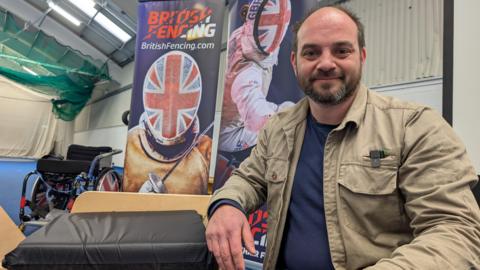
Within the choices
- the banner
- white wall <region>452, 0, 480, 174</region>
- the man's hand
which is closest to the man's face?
the man's hand

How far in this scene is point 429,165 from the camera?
2.37ft

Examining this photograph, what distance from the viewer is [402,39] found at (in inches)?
108

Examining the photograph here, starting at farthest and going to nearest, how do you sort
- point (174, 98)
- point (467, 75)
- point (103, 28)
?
point (103, 28), point (174, 98), point (467, 75)

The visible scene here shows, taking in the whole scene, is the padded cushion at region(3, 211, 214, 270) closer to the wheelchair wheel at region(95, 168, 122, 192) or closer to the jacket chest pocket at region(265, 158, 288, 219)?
the jacket chest pocket at region(265, 158, 288, 219)

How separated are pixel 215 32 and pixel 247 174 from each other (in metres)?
1.66

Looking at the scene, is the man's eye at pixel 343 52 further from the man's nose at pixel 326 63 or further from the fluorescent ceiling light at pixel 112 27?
the fluorescent ceiling light at pixel 112 27

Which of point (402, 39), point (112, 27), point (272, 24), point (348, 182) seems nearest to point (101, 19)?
point (112, 27)

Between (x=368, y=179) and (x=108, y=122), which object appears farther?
(x=108, y=122)

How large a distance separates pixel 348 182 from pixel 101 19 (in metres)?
7.39

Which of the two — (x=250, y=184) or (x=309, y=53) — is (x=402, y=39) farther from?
(x=250, y=184)

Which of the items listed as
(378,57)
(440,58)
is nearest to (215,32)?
(378,57)

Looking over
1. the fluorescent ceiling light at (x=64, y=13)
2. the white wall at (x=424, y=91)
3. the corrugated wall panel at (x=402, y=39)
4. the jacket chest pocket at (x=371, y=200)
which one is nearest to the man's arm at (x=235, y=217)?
the jacket chest pocket at (x=371, y=200)

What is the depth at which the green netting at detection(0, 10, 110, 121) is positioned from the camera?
23.3 feet

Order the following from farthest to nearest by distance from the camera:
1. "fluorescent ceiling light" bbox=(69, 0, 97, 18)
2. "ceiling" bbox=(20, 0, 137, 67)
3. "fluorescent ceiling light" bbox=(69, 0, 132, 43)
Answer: "fluorescent ceiling light" bbox=(69, 0, 132, 43) → "fluorescent ceiling light" bbox=(69, 0, 97, 18) → "ceiling" bbox=(20, 0, 137, 67)
